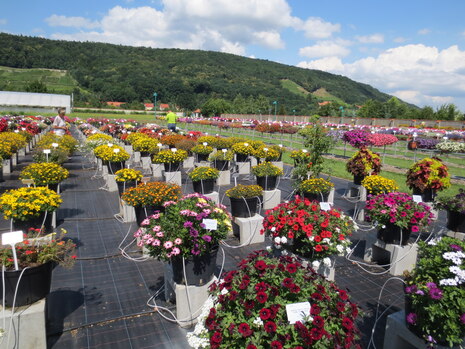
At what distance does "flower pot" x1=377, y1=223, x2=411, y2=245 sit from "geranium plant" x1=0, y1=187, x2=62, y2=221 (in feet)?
16.2

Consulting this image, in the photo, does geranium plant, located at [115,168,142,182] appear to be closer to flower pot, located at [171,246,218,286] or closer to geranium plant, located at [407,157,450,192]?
flower pot, located at [171,246,218,286]

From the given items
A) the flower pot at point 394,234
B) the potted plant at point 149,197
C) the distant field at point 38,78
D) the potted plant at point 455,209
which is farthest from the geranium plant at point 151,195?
the distant field at point 38,78

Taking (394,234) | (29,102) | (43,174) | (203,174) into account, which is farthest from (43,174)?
(29,102)

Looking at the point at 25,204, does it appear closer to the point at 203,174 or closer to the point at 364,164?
the point at 203,174

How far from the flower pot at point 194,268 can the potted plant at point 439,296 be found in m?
1.92

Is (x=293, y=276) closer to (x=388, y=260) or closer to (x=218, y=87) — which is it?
(x=388, y=260)

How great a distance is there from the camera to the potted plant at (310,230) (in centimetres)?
355

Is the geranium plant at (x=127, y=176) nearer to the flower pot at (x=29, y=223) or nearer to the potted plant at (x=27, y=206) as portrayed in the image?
the potted plant at (x=27, y=206)

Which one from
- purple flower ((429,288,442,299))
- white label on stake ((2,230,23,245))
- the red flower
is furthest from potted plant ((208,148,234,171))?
the red flower

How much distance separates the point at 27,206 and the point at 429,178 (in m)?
7.50

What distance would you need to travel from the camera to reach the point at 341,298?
226 centimetres

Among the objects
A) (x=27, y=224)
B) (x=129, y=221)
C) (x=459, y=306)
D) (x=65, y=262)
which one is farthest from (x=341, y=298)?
(x=129, y=221)

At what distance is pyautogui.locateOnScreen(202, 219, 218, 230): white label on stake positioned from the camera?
3.23 metres

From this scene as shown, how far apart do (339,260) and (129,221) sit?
4.05m
